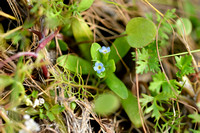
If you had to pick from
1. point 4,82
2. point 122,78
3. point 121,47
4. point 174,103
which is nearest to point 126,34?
point 121,47

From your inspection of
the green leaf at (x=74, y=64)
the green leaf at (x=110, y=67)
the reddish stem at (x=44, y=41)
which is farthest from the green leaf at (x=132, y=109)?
the reddish stem at (x=44, y=41)

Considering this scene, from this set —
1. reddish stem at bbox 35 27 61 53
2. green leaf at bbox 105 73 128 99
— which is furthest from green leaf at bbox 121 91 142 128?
reddish stem at bbox 35 27 61 53

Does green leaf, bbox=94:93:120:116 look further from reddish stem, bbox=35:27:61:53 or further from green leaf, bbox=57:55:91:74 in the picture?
reddish stem, bbox=35:27:61:53

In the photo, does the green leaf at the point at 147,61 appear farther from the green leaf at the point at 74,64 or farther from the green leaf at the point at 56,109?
the green leaf at the point at 56,109

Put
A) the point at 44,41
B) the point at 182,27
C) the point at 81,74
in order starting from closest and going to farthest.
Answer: the point at 44,41 → the point at 81,74 → the point at 182,27

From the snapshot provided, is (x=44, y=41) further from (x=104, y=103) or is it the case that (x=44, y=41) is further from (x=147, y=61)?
(x=147, y=61)

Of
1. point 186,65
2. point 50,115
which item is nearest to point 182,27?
point 186,65
